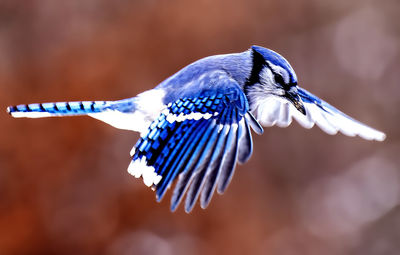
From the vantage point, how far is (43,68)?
2.47 meters

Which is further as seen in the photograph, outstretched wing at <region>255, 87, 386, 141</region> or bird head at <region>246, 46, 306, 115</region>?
outstretched wing at <region>255, 87, 386, 141</region>

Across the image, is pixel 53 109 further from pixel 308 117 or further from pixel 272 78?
pixel 308 117

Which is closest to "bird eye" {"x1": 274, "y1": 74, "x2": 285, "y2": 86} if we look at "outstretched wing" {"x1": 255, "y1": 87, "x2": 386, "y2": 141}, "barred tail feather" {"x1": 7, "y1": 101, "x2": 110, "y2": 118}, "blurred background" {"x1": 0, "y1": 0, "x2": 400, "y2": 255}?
"outstretched wing" {"x1": 255, "y1": 87, "x2": 386, "y2": 141}

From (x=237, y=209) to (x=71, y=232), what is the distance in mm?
771

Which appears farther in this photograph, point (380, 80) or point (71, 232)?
point (380, 80)

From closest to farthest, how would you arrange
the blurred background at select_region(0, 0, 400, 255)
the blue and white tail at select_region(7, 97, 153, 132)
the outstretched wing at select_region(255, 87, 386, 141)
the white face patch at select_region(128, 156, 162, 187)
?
the white face patch at select_region(128, 156, 162, 187), the blue and white tail at select_region(7, 97, 153, 132), the outstretched wing at select_region(255, 87, 386, 141), the blurred background at select_region(0, 0, 400, 255)

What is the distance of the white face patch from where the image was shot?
27.8 inches

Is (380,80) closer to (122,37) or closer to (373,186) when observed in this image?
(373,186)

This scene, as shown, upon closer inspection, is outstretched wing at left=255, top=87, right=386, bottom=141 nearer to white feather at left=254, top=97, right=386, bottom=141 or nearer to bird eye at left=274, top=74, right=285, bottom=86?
white feather at left=254, top=97, right=386, bottom=141

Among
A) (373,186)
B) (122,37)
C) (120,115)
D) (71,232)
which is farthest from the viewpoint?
(373,186)

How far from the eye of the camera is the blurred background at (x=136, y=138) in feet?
7.88

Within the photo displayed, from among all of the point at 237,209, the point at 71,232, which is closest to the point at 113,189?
the point at 71,232

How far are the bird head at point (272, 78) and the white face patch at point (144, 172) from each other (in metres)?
0.23

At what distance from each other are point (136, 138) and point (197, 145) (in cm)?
167
